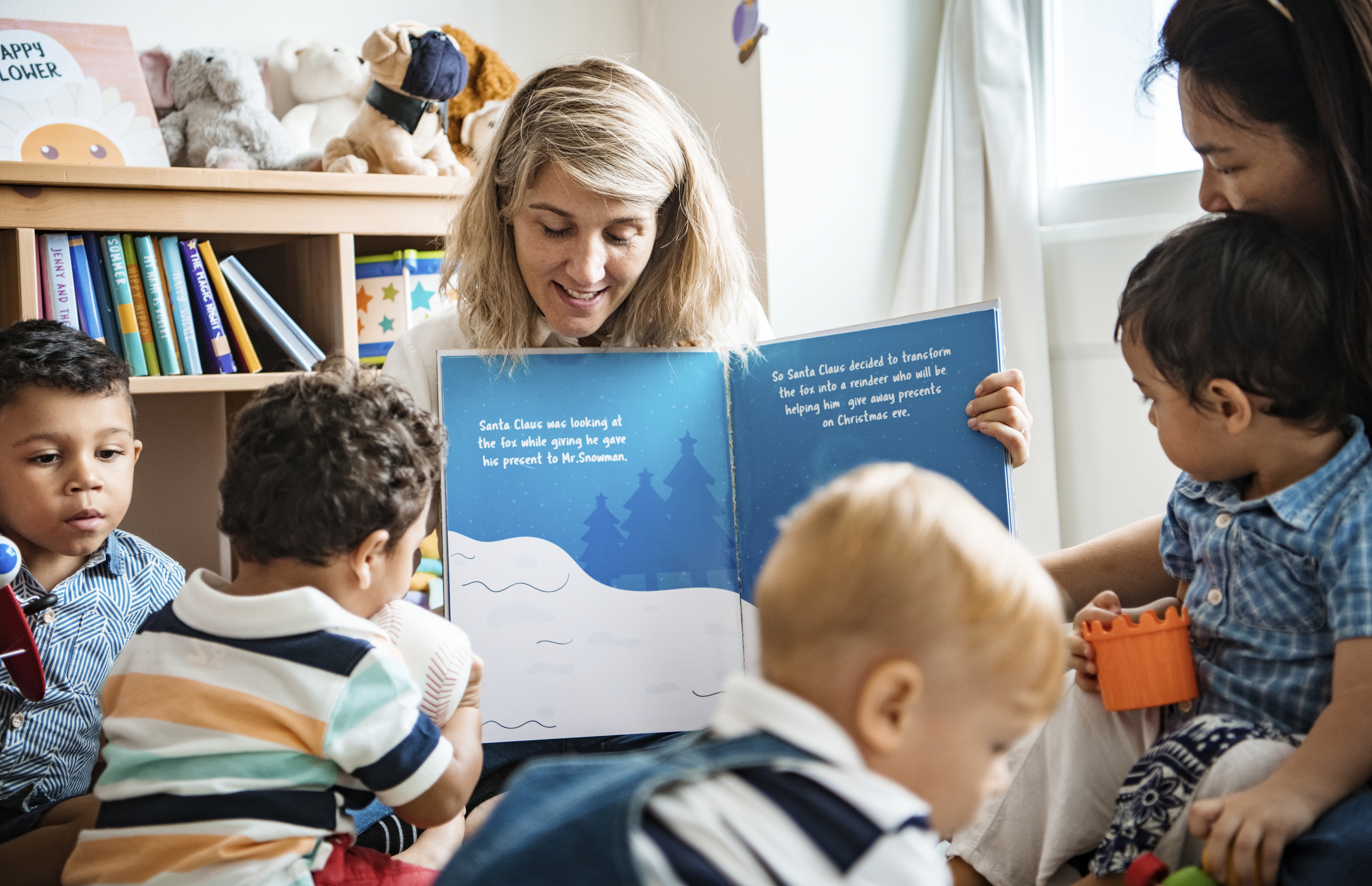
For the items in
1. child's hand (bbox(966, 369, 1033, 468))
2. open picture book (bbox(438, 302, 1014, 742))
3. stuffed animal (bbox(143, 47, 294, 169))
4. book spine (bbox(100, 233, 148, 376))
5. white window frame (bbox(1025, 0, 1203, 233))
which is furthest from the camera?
stuffed animal (bbox(143, 47, 294, 169))

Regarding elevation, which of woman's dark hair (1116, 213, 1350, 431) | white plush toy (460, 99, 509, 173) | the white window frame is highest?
white plush toy (460, 99, 509, 173)

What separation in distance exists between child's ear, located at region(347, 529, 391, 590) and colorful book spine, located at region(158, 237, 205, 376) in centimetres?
96

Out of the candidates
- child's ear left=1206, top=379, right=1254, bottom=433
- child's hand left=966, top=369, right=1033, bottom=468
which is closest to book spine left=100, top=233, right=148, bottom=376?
child's hand left=966, top=369, right=1033, bottom=468

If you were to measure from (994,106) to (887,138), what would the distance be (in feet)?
0.74

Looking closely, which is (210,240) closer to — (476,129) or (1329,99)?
(476,129)

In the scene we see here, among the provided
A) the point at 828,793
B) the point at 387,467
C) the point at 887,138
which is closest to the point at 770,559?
the point at 828,793

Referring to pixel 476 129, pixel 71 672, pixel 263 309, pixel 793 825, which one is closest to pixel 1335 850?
pixel 793 825

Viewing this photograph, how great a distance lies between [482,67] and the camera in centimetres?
208

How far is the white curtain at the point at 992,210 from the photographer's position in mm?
1966

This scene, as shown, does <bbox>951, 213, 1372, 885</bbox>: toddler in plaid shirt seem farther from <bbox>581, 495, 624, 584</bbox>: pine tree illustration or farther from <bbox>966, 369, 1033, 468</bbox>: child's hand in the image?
<bbox>581, 495, 624, 584</bbox>: pine tree illustration

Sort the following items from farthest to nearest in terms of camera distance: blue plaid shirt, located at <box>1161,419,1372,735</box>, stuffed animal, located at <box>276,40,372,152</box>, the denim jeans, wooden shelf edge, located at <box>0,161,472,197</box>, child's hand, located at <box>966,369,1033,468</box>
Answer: stuffed animal, located at <box>276,40,372,152</box> → wooden shelf edge, located at <box>0,161,472,197</box> → child's hand, located at <box>966,369,1033,468</box> → blue plaid shirt, located at <box>1161,419,1372,735</box> → the denim jeans

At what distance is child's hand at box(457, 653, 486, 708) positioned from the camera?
107 centimetres

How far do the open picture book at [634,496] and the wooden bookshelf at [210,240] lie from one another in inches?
23.7

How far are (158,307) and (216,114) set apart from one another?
0.41 meters
